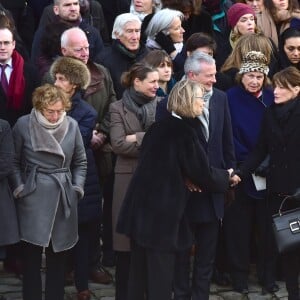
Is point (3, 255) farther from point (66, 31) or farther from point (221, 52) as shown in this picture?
point (221, 52)

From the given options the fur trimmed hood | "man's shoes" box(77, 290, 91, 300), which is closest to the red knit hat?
the fur trimmed hood

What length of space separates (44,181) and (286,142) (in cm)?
→ 199

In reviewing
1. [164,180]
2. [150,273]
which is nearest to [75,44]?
[164,180]

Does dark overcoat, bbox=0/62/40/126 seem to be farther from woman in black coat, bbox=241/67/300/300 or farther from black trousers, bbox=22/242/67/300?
woman in black coat, bbox=241/67/300/300

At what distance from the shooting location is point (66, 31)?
7.17 metres

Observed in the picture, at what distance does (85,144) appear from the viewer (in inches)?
265

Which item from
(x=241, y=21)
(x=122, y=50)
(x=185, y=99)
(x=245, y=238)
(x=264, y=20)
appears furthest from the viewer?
(x=264, y=20)

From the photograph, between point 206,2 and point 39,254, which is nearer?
point 39,254

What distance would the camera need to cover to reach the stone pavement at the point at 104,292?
702 centimetres

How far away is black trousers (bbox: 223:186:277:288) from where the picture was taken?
726 centimetres

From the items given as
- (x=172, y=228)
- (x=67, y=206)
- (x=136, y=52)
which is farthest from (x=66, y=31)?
(x=172, y=228)

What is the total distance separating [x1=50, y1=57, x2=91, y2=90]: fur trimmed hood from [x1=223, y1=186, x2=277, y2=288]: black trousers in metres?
1.68

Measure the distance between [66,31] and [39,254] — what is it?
1.97 metres

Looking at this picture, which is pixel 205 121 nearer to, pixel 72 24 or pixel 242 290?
pixel 242 290
